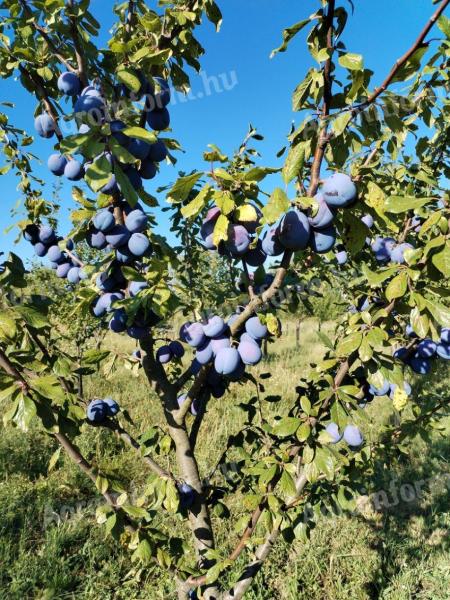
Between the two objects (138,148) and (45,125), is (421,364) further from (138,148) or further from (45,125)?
(45,125)

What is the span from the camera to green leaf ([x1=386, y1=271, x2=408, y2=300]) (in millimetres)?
998

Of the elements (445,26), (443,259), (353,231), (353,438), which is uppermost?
(445,26)

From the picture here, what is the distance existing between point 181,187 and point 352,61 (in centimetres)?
48

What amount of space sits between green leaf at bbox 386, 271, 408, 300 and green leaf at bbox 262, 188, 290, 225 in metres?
0.36

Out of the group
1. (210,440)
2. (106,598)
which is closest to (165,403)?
(106,598)

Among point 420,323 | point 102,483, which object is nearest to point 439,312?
point 420,323

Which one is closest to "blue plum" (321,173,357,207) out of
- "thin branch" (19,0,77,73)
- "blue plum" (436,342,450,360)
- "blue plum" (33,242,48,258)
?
"thin branch" (19,0,77,73)

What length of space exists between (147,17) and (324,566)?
132 inches

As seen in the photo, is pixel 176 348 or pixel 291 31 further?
pixel 176 348

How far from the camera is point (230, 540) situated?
304 centimetres

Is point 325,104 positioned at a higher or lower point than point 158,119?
lower

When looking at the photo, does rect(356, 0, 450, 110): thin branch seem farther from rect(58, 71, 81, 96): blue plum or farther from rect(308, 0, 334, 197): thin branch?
rect(58, 71, 81, 96): blue plum

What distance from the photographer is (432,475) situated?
387 centimetres

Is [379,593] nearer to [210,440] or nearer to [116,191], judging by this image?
[210,440]
